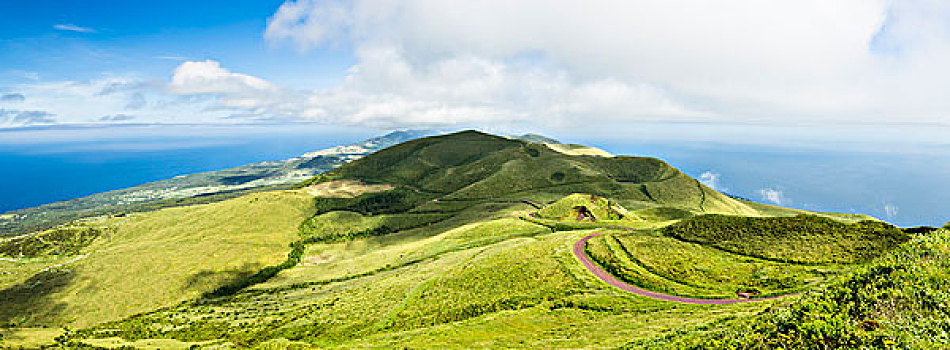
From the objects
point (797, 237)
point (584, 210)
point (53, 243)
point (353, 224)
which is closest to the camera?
point (797, 237)

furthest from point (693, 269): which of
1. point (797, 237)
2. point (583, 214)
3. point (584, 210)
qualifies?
point (584, 210)

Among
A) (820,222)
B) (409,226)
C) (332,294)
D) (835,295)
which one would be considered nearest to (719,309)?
(835,295)

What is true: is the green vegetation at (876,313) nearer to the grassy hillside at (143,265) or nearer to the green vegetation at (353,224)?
the grassy hillside at (143,265)

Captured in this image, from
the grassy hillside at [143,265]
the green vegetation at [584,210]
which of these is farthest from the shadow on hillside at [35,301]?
the green vegetation at [584,210]

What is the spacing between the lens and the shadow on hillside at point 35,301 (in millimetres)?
88312

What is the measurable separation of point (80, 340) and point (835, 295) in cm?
10977

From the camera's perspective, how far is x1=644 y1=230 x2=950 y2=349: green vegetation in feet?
51.6

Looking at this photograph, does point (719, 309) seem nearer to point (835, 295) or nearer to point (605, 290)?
point (605, 290)

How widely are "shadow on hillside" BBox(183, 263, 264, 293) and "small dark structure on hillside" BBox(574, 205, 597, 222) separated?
116 m

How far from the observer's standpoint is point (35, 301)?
9606 cm

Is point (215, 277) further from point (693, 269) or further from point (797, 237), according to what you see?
point (797, 237)

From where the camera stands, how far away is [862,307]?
18.2 m

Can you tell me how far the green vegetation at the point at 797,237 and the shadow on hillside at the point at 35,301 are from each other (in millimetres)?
148634

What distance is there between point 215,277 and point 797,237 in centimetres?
14725
